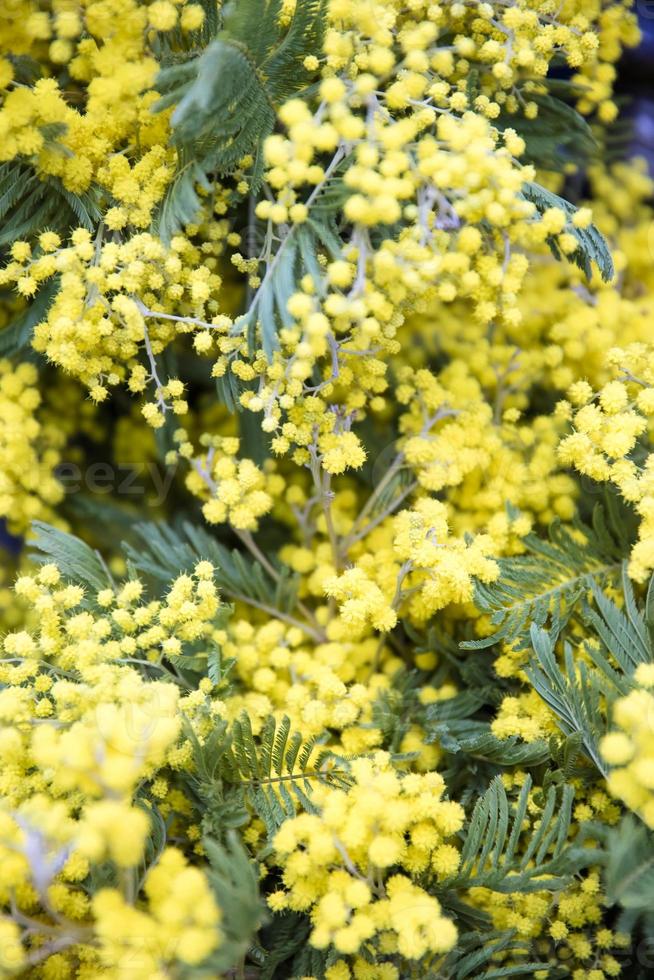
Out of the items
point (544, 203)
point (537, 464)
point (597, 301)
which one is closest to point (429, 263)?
point (544, 203)

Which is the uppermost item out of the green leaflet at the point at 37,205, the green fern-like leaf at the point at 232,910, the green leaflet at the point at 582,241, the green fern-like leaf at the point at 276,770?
the green leaflet at the point at 37,205

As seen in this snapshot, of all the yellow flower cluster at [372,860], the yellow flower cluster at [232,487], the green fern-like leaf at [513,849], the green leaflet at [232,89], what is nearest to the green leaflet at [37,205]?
the green leaflet at [232,89]

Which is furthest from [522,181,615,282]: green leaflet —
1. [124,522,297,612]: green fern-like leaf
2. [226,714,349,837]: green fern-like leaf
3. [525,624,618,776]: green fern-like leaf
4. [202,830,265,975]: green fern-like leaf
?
[202,830,265,975]: green fern-like leaf

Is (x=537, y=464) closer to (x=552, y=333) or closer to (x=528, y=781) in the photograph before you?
(x=552, y=333)

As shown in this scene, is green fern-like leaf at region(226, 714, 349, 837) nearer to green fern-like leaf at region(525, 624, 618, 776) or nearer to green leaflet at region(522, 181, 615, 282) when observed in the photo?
green fern-like leaf at region(525, 624, 618, 776)

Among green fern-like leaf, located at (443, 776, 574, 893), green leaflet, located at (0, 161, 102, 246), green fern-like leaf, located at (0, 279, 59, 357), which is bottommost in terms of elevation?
green fern-like leaf, located at (443, 776, 574, 893)

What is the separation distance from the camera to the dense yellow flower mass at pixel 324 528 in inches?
33.6

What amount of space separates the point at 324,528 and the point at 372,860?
2.03 feet

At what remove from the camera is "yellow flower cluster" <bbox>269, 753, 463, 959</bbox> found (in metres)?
0.83

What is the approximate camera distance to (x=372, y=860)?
0.85m

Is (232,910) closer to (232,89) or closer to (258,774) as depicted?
(258,774)

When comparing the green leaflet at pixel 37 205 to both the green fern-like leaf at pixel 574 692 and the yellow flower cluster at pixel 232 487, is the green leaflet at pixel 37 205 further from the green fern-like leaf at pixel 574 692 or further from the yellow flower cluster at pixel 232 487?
the green fern-like leaf at pixel 574 692

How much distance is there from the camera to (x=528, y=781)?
960 mm

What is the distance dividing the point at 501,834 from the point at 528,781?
72mm
